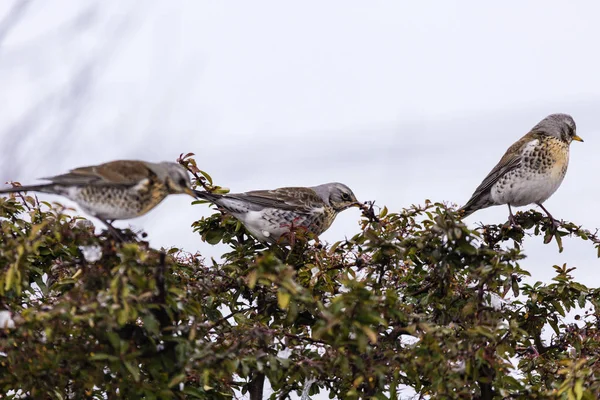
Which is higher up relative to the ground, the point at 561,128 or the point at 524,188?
the point at 561,128

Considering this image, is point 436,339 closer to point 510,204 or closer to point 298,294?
point 298,294

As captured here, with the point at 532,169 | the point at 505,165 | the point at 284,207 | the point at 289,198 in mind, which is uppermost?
the point at 505,165

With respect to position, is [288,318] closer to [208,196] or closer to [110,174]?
[110,174]

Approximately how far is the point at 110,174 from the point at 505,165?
4919mm

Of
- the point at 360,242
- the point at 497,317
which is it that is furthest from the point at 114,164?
the point at 497,317

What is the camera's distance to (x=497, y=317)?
17.7ft

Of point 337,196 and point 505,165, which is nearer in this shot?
point 337,196

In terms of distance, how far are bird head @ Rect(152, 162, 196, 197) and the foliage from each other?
0.52 meters

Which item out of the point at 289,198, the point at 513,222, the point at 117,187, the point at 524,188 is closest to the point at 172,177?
the point at 117,187

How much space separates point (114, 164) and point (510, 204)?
479 centimetres

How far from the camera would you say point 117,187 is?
479cm

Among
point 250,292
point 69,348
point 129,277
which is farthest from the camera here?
point 250,292

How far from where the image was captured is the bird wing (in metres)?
8.48

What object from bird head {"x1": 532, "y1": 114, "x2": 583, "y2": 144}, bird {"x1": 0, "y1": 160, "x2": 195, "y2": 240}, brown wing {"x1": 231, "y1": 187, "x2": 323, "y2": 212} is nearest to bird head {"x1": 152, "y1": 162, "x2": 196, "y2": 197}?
bird {"x1": 0, "y1": 160, "x2": 195, "y2": 240}
